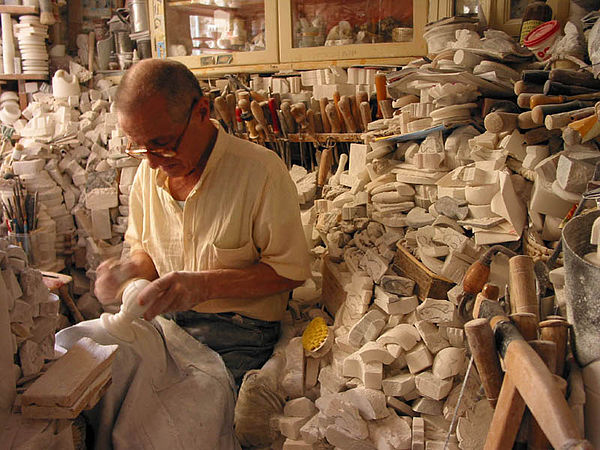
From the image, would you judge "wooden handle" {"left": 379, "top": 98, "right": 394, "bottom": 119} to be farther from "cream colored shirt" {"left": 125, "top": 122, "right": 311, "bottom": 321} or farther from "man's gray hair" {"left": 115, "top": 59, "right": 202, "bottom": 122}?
"man's gray hair" {"left": 115, "top": 59, "right": 202, "bottom": 122}

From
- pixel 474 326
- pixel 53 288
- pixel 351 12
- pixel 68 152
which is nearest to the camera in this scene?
pixel 474 326

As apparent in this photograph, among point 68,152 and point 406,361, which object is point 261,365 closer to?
point 406,361

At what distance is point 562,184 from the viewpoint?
6.35 feet

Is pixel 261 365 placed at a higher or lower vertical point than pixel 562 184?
lower

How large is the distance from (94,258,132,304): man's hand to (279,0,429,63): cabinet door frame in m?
2.37

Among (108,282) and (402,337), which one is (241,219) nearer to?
(108,282)

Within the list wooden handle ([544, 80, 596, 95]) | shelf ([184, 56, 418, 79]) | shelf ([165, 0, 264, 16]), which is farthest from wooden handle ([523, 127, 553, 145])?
shelf ([165, 0, 264, 16])

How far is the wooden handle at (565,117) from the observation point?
204cm

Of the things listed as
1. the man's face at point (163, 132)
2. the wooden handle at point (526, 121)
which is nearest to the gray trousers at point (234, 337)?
the man's face at point (163, 132)

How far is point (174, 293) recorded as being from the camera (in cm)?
207

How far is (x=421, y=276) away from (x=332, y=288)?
54 centimetres

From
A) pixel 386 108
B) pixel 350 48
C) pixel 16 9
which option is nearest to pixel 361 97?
pixel 386 108

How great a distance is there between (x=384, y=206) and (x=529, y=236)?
756 mm

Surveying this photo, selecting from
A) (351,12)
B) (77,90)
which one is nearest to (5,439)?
(351,12)
